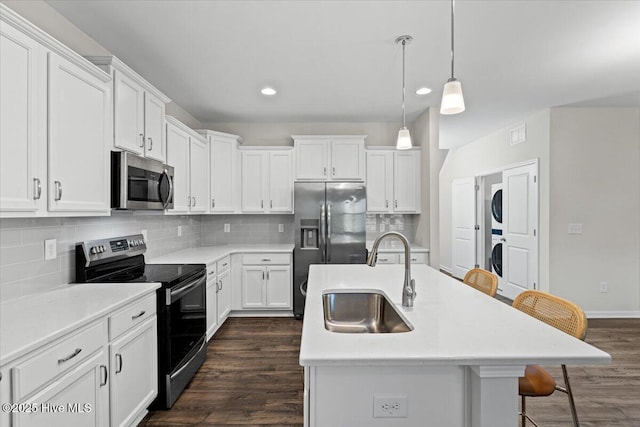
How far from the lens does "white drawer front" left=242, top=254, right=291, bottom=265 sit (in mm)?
4160

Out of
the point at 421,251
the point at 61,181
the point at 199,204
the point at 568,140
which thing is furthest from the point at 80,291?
the point at 568,140

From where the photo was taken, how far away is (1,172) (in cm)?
139

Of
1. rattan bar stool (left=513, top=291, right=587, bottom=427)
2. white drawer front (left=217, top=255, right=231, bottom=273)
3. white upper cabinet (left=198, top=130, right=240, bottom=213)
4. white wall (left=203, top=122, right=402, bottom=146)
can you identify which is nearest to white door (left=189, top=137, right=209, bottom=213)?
white upper cabinet (left=198, top=130, right=240, bottom=213)

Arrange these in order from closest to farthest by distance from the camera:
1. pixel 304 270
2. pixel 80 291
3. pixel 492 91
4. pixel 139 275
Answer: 1. pixel 80 291
2. pixel 139 275
3. pixel 492 91
4. pixel 304 270

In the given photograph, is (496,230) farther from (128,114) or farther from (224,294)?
(128,114)

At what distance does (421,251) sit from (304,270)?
1501 millimetres

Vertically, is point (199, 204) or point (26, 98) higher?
point (26, 98)

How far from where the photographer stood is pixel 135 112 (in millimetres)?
2400

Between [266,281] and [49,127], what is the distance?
2.91 metres

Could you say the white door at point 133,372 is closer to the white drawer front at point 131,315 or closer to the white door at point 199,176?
the white drawer front at point 131,315

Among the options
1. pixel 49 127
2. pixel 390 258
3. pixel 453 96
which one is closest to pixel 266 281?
pixel 390 258

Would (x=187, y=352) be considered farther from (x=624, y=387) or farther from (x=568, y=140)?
(x=568, y=140)

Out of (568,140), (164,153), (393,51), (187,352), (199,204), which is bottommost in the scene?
(187,352)

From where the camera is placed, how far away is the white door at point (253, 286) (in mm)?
4160
